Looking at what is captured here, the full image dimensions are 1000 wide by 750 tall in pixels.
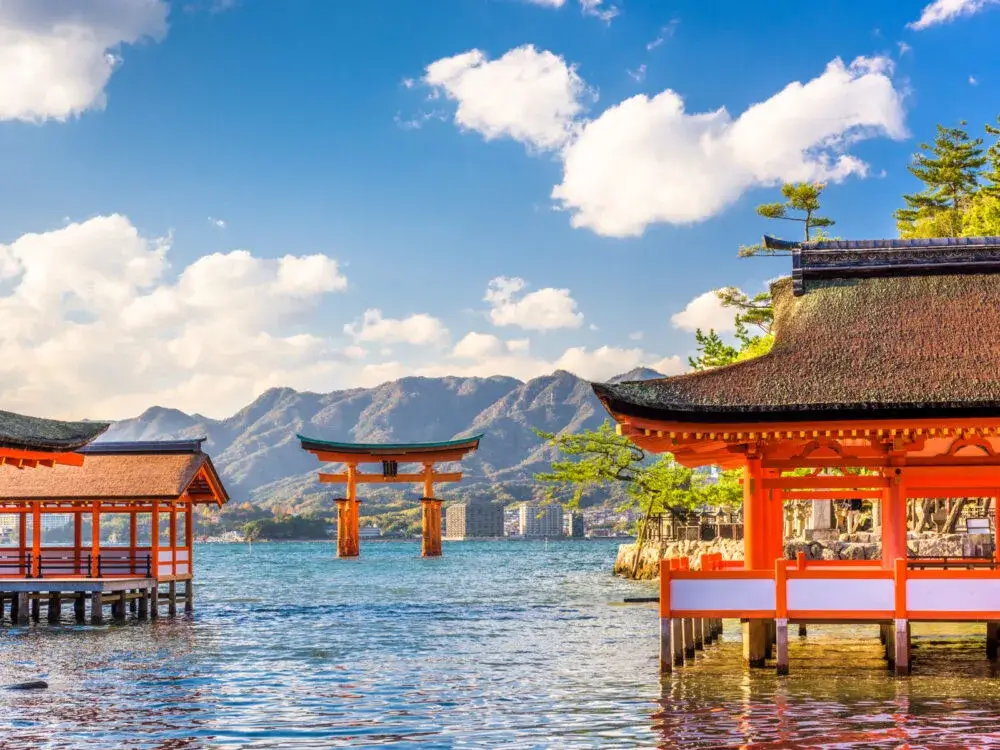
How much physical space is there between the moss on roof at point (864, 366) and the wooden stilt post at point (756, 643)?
4.20 m

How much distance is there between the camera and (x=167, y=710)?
755 inches

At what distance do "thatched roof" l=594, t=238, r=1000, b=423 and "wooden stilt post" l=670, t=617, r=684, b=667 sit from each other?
3695 millimetres

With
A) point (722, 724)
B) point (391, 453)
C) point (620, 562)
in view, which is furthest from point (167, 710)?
point (391, 453)

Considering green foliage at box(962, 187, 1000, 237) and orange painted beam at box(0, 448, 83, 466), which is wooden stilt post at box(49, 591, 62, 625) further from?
green foliage at box(962, 187, 1000, 237)

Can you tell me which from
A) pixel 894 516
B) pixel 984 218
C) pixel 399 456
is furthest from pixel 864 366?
pixel 399 456

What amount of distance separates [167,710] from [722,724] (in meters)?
8.21

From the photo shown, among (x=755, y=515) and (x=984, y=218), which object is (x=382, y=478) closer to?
(x=984, y=218)

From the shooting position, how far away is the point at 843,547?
1672 inches

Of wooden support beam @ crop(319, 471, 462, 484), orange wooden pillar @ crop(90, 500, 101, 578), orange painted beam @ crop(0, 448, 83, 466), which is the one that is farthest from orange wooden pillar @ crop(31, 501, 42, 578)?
wooden support beam @ crop(319, 471, 462, 484)

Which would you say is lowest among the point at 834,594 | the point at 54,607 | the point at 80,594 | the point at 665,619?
the point at 54,607

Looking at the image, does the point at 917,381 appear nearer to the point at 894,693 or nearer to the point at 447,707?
the point at 894,693

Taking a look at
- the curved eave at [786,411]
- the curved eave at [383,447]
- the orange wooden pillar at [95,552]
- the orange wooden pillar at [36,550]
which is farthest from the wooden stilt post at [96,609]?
the curved eave at [383,447]

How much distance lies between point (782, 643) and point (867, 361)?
4.60 m

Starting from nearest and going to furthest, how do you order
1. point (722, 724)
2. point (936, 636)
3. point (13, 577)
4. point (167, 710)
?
point (722, 724), point (167, 710), point (936, 636), point (13, 577)
